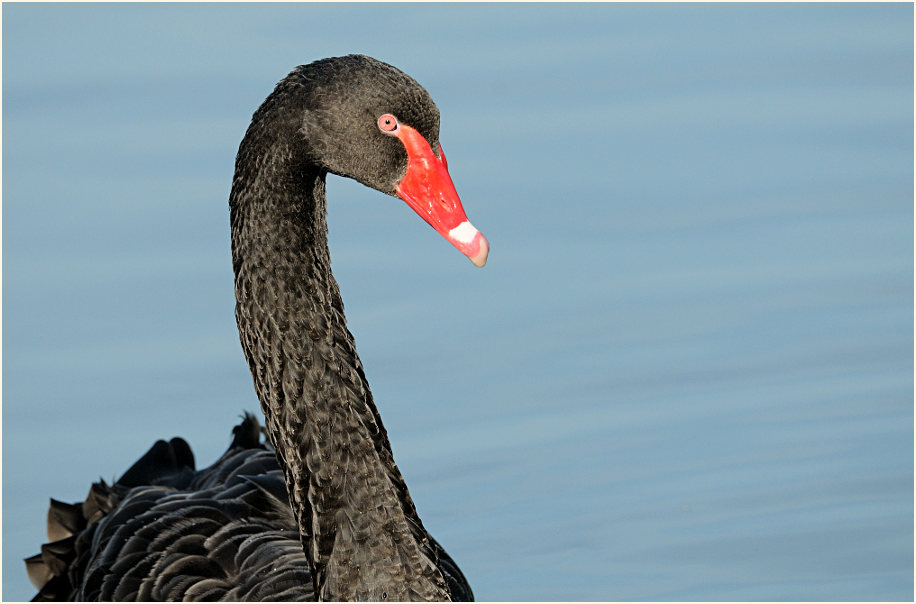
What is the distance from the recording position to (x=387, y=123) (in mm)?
3514

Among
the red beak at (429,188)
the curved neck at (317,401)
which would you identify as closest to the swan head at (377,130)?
the red beak at (429,188)

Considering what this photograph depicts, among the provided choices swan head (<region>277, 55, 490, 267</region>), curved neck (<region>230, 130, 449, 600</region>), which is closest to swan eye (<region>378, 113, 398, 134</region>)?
swan head (<region>277, 55, 490, 267</region>)

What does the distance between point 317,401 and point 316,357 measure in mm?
107

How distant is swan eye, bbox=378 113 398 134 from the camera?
11.5 ft

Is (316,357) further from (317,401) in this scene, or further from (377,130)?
(377,130)

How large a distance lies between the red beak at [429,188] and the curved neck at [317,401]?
0.85ft

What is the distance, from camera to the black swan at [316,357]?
3539 millimetres

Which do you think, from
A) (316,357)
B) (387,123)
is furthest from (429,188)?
(316,357)

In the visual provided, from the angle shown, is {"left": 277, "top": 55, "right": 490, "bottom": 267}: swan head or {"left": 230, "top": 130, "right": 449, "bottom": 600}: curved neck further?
{"left": 230, "top": 130, "right": 449, "bottom": 600}: curved neck

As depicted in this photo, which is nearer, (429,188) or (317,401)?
(429,188)

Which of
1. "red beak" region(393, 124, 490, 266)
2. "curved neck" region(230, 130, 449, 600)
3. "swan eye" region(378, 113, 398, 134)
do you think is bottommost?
"curved neck" region(230, 130, 449, 600)

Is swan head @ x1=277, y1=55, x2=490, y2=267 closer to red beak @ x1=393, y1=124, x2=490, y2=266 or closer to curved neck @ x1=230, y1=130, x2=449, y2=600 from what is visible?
red beak @ x1=393, y1=124, x2=490, y2=266

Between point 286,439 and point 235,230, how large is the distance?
20.7 inches

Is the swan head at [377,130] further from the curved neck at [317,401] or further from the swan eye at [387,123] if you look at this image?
the curved neck at [317,401]
